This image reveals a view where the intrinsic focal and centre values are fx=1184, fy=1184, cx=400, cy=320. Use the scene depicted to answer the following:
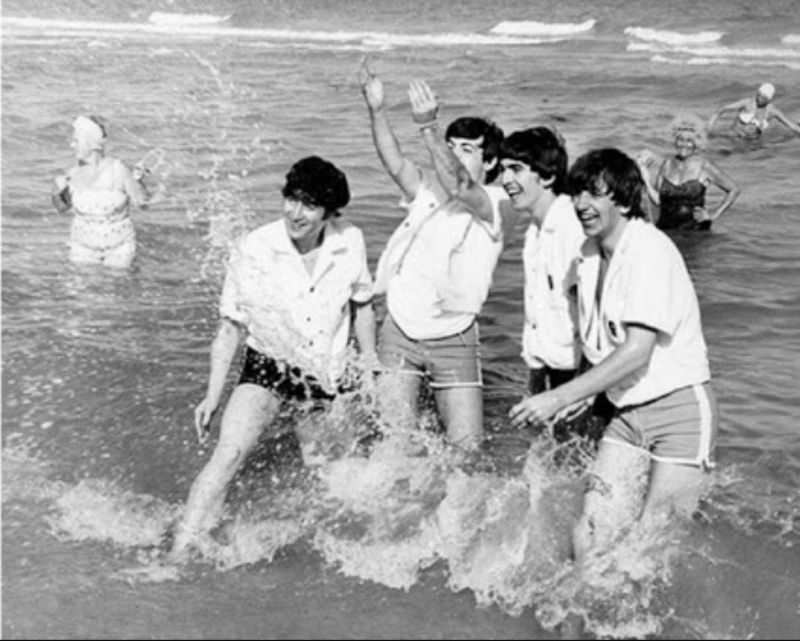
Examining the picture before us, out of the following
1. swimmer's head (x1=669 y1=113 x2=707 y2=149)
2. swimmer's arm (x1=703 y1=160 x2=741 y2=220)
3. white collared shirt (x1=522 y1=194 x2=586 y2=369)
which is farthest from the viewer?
swimmer's arm (x1=703 y1=160 x2=741 y2=220)

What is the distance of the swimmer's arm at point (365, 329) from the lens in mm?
5918

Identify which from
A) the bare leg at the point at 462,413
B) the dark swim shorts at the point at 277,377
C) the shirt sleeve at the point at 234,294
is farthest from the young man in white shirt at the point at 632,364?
the shirt sleeve at the point at 234,294

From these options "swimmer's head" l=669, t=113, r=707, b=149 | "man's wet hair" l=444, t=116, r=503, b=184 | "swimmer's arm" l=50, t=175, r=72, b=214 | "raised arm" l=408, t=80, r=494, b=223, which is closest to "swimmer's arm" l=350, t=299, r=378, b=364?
"raised arm" l=408, t=80, r=494, b=223

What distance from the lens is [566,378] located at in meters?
5.84

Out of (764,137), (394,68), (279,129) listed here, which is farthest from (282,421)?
(394,68)

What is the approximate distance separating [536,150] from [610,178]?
31.9 inches

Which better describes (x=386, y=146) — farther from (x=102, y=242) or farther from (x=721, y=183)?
(x=721, y=183)

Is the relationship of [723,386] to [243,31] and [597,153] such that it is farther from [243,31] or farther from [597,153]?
[243,31]

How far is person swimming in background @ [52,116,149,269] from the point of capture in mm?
9088

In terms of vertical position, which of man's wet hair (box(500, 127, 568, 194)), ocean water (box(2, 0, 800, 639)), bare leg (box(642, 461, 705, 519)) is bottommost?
ocean water (box(2, 0, 800, 639))

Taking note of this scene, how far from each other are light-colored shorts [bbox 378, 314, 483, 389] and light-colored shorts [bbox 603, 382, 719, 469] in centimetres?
120

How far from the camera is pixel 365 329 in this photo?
592 cm

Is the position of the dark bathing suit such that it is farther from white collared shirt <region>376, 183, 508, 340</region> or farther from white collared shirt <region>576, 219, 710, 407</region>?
white collared shirt <region>576, 219, 710, 407</region>

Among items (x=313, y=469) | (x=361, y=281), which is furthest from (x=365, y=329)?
(x=313, y=469)
